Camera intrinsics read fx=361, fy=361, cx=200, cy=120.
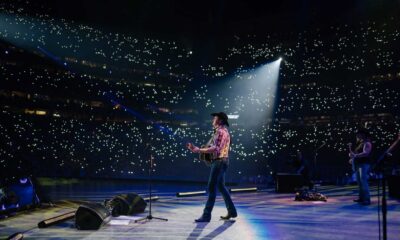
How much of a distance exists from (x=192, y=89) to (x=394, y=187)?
12046 millimetres

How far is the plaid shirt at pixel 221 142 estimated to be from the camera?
581 centimetres

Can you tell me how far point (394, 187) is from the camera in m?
9.43

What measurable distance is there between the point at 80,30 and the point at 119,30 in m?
2.00

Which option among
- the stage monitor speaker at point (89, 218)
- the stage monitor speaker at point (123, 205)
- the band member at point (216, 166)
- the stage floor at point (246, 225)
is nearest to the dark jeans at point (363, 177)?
the stage floor at point (246, 225)

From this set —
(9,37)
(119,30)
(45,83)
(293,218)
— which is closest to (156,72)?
(119,30)

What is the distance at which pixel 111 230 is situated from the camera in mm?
5238

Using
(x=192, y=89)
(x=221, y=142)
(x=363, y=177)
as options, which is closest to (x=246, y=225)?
(x=221, y=142)

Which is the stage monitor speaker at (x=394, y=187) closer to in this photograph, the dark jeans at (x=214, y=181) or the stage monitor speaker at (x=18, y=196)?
the dark jeans at (x=214, y=181)

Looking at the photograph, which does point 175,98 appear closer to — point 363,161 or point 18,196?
point 363,161

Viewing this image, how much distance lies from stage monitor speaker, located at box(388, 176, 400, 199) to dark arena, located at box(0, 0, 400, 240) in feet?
9.01

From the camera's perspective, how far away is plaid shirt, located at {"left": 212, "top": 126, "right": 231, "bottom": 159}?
581 cm

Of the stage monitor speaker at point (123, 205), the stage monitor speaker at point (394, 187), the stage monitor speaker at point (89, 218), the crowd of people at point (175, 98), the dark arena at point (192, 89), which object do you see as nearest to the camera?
the stage monitor speaker at point (89, 218)

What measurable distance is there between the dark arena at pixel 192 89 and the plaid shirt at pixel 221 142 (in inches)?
222

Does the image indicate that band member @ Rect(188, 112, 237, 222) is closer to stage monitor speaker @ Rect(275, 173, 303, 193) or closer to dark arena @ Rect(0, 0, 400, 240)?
dark arena @ Rect(0, 0, 400, 240)
